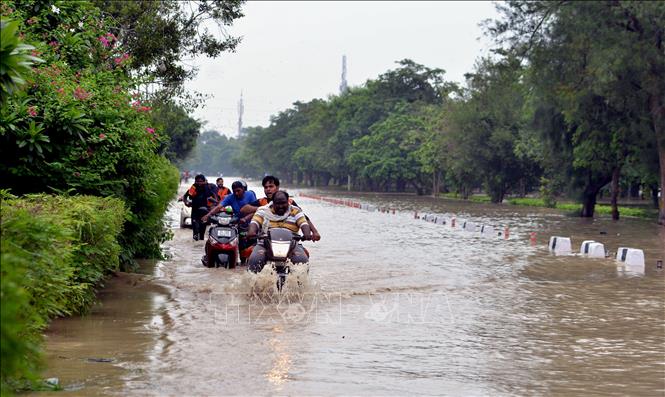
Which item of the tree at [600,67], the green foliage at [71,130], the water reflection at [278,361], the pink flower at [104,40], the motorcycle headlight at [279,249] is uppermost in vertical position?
the tree at [600,67]

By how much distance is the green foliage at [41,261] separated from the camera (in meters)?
3.80

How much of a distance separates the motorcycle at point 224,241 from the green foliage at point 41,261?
104 inches

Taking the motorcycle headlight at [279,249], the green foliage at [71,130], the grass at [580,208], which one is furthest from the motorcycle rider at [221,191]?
the grass at [580,208]

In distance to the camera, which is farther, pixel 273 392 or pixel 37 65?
pixel 37 65

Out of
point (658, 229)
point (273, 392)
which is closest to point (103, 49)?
point (273, 392)

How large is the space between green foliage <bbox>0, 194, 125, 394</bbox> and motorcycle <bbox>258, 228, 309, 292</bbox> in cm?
202

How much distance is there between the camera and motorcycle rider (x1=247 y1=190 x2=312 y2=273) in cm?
1271

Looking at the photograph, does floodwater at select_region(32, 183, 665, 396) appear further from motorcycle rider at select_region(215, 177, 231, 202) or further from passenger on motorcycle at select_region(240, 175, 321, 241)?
motorcycle rider at select_region(215, 177, 231, 202)

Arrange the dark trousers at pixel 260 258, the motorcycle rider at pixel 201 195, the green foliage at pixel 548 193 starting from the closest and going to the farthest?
1. the dark trousers at pixel 260 258
2. the motorcycle rider at pixel 201 195
3. the green foliage at pixel 548 193

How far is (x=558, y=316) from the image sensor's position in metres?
12.4

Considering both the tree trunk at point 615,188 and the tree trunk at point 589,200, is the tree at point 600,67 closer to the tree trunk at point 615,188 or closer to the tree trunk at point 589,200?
the tree trunk at point 615,188

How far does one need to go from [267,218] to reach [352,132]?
10050 cm

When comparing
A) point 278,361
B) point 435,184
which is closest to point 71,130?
point 278,361

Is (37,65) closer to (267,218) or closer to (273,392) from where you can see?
(267,218)
